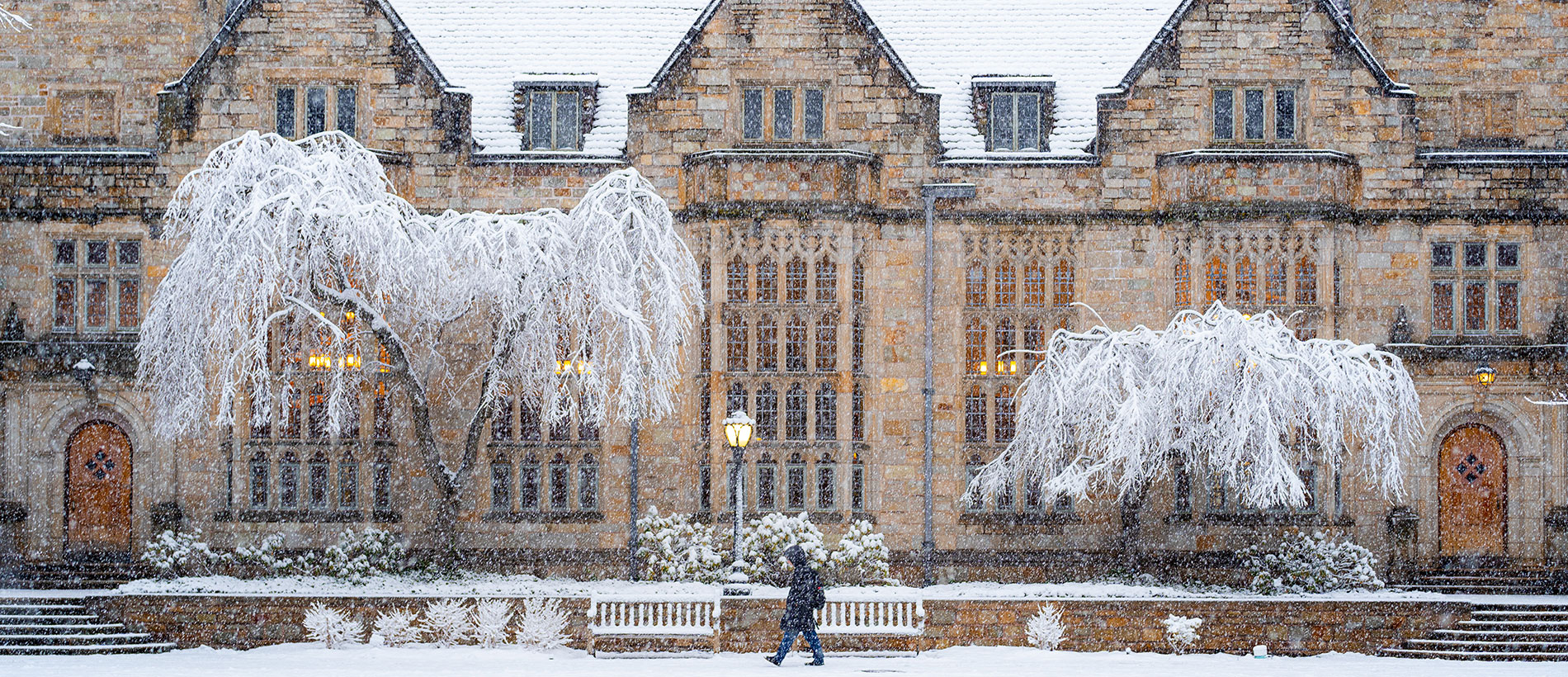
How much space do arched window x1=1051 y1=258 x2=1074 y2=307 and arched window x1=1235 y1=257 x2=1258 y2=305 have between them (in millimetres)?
2898

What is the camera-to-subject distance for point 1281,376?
22.8 metres

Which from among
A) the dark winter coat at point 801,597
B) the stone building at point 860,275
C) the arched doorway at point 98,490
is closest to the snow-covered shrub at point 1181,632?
the stone building at point 860,275

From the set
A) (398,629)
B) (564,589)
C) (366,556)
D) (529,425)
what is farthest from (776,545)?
(366,556)

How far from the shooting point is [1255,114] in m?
27.6

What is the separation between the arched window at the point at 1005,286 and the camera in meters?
27.7

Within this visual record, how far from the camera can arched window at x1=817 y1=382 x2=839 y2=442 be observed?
27406 mm

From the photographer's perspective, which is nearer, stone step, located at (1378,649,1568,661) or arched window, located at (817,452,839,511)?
stone step, located at (1378,649,1568,661)

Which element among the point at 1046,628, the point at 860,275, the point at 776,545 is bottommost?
the point at 1046,628

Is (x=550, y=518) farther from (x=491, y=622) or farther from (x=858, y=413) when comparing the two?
(x=858, y=413)

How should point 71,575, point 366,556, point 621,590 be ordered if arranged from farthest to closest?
point 71,575
point 366,556
point 621,590

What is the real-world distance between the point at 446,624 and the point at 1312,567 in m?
13.8

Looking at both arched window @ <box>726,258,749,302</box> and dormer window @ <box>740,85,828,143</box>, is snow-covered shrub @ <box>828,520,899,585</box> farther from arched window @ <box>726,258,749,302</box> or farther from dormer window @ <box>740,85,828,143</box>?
dormer window @ <box>740,85,828,143</box>

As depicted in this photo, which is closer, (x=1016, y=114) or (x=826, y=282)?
(x=826, y=282)

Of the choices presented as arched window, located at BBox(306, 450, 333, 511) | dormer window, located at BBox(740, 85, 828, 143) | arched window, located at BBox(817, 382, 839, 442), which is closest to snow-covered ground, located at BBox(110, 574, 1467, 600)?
arched window, located at BBox(306, 450, 333, 511)
